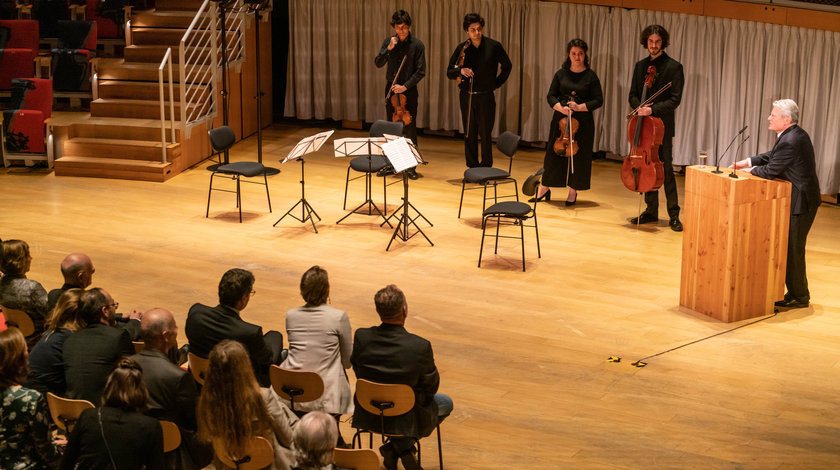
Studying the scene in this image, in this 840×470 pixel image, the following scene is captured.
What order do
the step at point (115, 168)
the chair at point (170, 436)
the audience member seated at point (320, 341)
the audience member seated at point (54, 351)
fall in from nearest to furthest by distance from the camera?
the chair at point (170, 436), the audience member seated at point (54, 351), the audience member seated at point (320, 341), the step at point (115, 168)

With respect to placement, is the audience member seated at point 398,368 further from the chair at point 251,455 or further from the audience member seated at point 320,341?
the chair at point 251,455

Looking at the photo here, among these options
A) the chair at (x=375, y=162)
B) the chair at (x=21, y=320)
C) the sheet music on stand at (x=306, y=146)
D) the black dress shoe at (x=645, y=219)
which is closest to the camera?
the chair at (x=21, y=320)

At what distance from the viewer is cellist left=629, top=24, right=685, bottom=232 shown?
28.0 feet

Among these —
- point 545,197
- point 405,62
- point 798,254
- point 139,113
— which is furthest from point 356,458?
point 139,113

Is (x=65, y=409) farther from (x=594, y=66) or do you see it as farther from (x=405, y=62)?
(x=594, y=66)

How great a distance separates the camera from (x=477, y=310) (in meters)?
6.91

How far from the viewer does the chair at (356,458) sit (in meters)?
3.77

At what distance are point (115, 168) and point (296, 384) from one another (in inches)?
259

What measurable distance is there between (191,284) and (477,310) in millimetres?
2104

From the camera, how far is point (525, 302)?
7.05 metres

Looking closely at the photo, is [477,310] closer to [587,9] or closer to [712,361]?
[712,361]

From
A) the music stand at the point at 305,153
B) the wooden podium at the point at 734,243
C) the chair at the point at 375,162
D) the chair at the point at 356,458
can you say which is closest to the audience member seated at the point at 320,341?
the chair at the point at 356,458

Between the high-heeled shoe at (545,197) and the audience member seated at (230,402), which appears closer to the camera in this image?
the audience member seated at (230,402)

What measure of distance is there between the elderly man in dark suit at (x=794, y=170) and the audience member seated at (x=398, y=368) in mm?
3174
